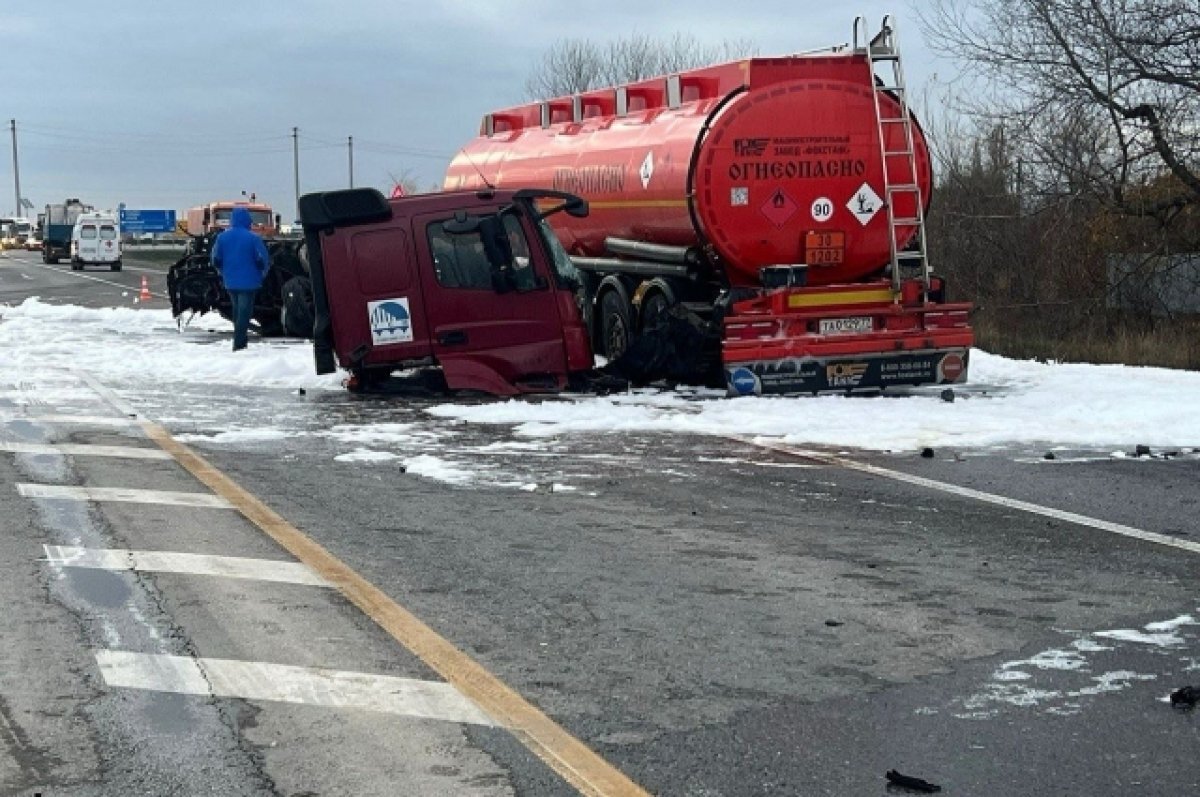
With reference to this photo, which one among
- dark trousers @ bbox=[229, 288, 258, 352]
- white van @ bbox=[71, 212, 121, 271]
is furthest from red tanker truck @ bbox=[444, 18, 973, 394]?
white van @ bbox=[71, 212, 121, 271]

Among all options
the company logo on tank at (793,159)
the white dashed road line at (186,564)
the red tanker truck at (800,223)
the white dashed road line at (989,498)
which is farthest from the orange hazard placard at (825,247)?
the white dashed road line at (186,564)

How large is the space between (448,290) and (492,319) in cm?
50

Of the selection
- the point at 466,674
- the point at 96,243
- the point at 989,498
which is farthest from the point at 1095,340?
the point at 96,243

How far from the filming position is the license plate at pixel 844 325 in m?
14.7

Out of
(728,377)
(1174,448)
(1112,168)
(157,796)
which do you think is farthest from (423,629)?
(1112,168)

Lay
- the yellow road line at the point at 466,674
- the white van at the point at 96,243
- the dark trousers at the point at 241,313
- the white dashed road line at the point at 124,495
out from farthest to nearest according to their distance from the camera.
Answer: the white van at the point at 96,243 → the dark trousers at the point at 241,313 → the white dashed road line at the point at 124,495 → the yellow road line at the point at 466,674

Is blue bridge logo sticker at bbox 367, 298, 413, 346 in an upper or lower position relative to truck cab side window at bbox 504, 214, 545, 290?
lower

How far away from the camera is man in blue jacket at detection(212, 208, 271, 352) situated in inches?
841

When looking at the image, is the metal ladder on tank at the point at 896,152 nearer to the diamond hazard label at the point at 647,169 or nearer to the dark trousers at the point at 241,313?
the diamond hazard label at the point at 647,169

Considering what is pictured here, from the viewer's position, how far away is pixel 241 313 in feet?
70.2

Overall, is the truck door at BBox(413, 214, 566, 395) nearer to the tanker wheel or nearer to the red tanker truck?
the red tanker truck

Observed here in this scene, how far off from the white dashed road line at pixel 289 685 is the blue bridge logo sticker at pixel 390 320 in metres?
9.57

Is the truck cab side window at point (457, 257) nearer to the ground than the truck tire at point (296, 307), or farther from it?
farther from it

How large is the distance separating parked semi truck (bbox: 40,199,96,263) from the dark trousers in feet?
202
